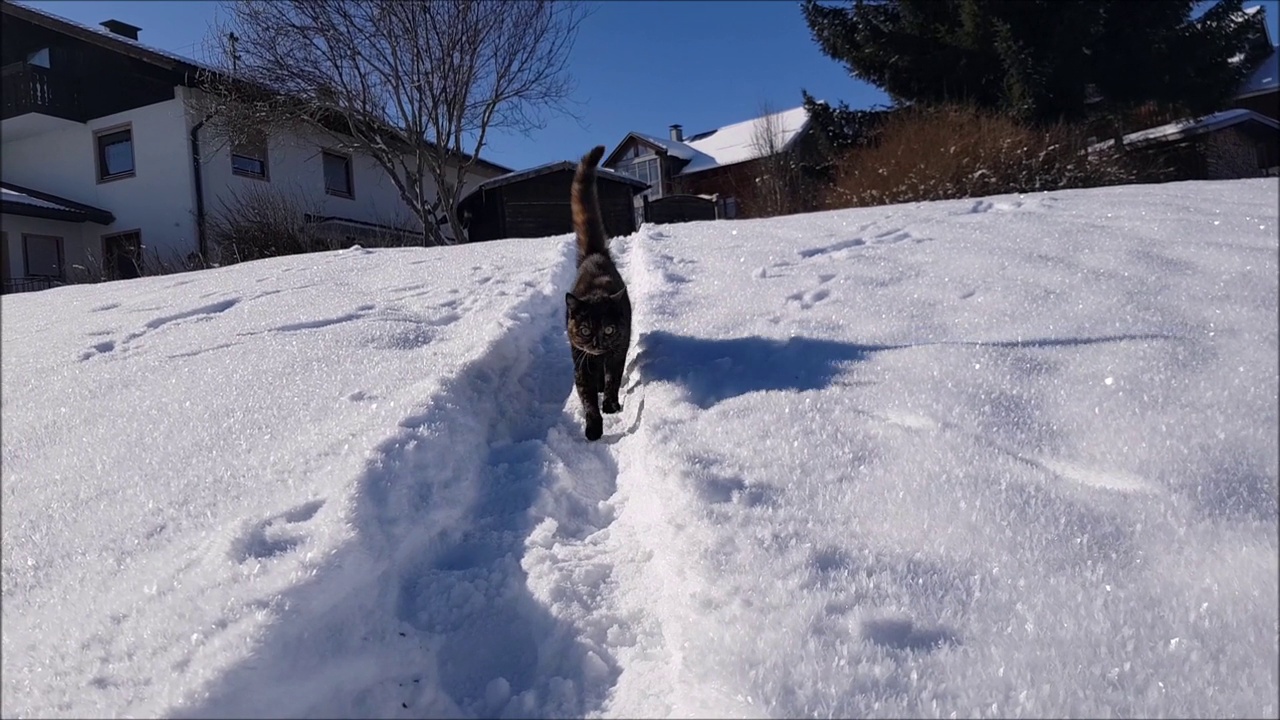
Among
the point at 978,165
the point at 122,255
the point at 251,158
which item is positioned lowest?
the point at 978,165

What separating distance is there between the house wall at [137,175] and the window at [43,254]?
686 mm

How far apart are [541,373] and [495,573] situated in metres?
2.25

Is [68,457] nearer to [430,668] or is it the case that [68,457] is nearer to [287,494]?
[287,494]

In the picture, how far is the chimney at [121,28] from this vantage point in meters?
19.2

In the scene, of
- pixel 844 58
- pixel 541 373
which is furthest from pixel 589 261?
pixel 844 58

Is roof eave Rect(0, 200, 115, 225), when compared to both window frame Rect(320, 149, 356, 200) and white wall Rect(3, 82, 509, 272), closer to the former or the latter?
white wall Rect(3, 82, 509, 272)

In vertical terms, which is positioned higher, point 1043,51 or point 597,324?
point 1043,51

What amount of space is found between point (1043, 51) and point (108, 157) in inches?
839

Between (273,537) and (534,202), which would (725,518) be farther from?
(534,202)

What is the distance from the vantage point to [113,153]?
17.8 metres

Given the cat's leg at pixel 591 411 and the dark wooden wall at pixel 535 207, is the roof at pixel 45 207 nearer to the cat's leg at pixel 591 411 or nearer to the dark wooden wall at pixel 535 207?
the dark wooden wall at pixel 535 207

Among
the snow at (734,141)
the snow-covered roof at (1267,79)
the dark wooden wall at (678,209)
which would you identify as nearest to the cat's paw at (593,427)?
the dark wooden wall at (678,209)

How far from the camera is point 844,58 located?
1716 cm

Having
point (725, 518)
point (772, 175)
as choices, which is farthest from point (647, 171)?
point (725, 518)
